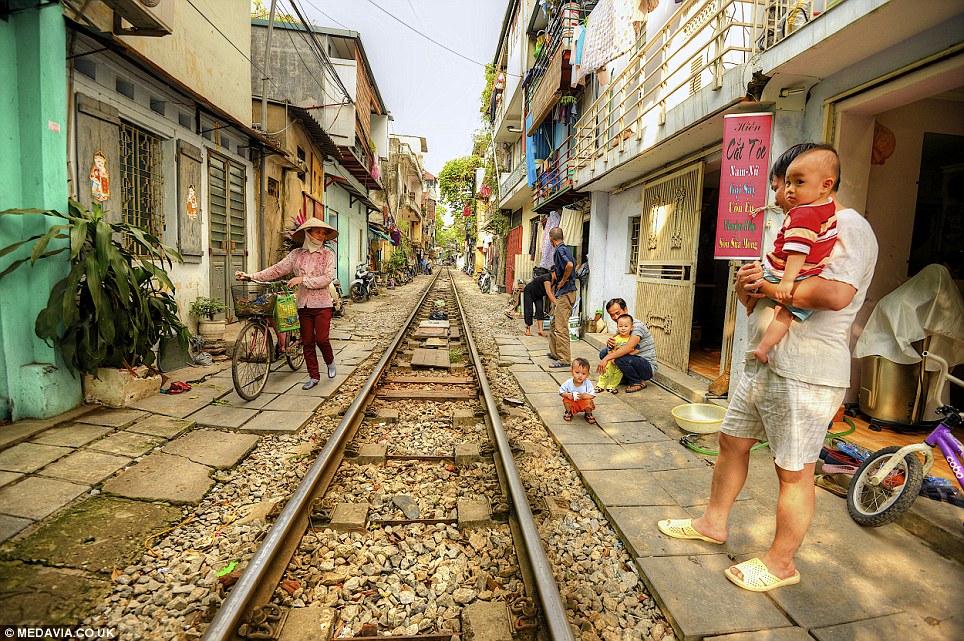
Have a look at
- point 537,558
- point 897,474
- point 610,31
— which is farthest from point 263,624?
point 610,31

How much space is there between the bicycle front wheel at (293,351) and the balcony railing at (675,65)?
555cm

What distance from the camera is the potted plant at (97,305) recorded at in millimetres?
3854

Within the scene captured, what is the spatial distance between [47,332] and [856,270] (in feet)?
17.7

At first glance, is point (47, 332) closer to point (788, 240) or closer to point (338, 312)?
point (788, 240)

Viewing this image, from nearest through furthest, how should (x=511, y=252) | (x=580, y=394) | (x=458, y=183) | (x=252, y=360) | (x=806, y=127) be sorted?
1. (x=806, y=127)
2. (x=580, y=394)
3. (x=252, y=360)
4. (x=511, y=252)
5. (x=458, y=183)

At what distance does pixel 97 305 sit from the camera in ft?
13.0

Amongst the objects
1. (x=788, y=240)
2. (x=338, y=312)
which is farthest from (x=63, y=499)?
(x=338, y=312)

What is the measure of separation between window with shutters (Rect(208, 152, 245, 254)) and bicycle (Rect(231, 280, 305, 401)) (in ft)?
10.2

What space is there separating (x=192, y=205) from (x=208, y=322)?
1829mm

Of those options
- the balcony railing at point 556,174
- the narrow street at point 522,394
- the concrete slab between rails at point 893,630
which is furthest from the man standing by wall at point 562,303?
the concrete slab between rails at point 893,630

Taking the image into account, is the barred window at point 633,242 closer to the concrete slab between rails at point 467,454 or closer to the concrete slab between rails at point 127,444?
the concrete slab between rails at point 467,454

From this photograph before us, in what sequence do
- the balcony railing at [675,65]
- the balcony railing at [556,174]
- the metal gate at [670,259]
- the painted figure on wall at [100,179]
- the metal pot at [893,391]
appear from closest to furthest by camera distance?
the metal pot at [893,391]
the balcony railing at [675,65]
the painted figure on wall at [100,179]
the metal gate at [670,259]
the balcony railing at [556,174]

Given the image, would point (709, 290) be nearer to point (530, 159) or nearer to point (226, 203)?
point (530, 159)

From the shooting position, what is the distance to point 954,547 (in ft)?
8.46
